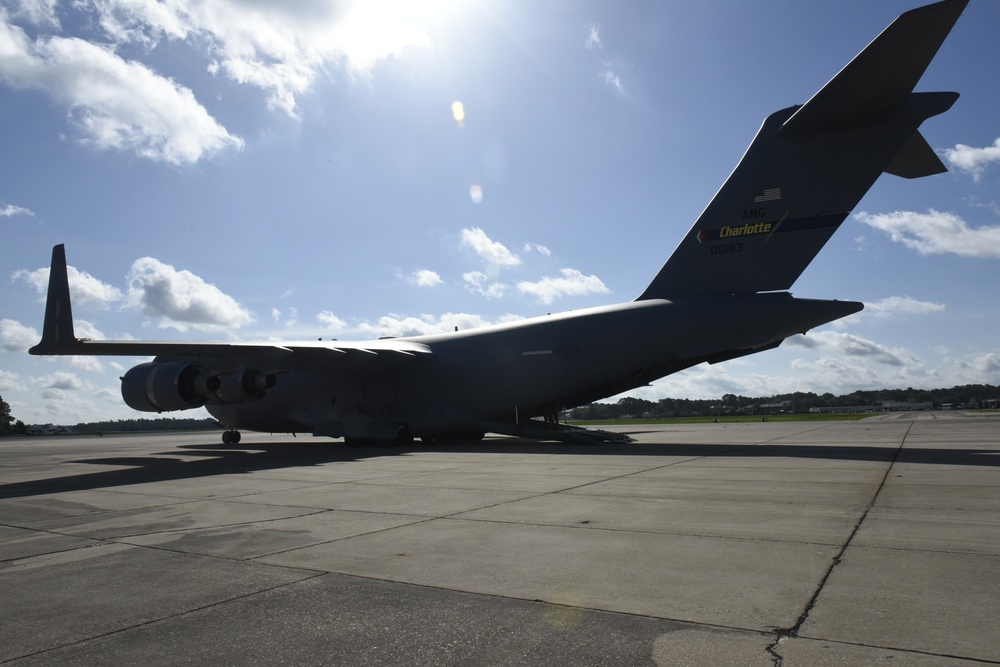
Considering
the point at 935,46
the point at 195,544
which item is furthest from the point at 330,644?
the point at 935,46

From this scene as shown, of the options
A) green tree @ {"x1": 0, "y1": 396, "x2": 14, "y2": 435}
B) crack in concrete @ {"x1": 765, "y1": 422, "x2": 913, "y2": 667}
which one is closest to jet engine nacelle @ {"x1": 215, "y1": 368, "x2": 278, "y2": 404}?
crack in concrete @ {"x1": 765, "y1": 422, "x2": 913, "y2": 667}

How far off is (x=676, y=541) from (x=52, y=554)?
14.5ft

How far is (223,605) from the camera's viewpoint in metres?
3.37

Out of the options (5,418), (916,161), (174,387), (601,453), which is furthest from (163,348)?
(5,418)

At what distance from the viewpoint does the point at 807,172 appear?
12.3 m

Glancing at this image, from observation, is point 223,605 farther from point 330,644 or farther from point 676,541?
point 676,541

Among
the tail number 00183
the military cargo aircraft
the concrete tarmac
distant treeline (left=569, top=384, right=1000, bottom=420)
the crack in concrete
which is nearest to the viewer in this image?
the crack in concrete

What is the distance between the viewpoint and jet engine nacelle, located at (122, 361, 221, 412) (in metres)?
16.5

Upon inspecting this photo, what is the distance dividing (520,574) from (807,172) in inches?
439

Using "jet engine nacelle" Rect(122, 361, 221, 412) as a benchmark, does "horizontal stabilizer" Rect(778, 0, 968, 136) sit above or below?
above

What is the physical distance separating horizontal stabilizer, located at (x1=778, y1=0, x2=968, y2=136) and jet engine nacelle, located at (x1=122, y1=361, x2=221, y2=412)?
14360 millimetres

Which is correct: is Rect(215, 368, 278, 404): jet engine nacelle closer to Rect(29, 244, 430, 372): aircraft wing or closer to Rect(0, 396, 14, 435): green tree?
Rect(29, 244, 430, 372): aircraft wing

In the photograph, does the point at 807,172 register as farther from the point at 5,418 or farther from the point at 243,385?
the point at 5,418

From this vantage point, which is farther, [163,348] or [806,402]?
[806,402]
